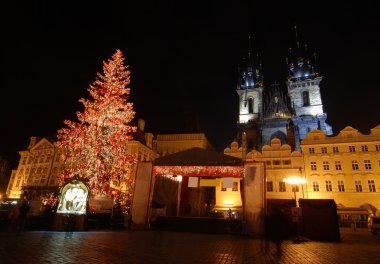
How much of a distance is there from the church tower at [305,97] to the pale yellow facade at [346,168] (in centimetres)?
1280

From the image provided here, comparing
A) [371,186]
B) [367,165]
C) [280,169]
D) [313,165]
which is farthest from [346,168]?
[280,169]

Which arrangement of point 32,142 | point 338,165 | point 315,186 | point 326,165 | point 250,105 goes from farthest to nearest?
point 250,105
point 32,142
point 326,165
point 338,165
point 315,186

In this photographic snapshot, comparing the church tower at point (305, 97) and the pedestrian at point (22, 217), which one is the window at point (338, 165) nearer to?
the church tower at point (305, 97)

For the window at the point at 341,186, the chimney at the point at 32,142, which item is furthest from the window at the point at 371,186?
the chimney at the point at 32,142

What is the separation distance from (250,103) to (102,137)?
45.6m

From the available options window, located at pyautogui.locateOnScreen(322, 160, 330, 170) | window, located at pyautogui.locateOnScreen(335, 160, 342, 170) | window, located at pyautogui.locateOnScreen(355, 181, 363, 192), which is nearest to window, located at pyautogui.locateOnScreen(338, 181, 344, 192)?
window, located at pyautogui.locateOnScreen(355, 181, 363, 192)

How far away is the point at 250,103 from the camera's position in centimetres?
5841

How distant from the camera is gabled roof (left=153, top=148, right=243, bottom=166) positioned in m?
15.8

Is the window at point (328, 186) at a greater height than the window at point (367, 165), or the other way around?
the window at point (367, 165)

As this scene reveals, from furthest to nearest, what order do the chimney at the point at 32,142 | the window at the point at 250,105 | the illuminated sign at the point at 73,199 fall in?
the window at the point at 250,105, the chimney at the point at 32,142, the illuminated sign at the point at 73,199

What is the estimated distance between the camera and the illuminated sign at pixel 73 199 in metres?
12.8

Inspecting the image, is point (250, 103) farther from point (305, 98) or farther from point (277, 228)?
point (277, 228)

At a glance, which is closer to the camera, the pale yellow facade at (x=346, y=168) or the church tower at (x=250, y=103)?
the pale yellow facade at (x=346, y=168)

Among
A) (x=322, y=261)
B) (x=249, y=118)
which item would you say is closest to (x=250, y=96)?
(x=249, y=118)
